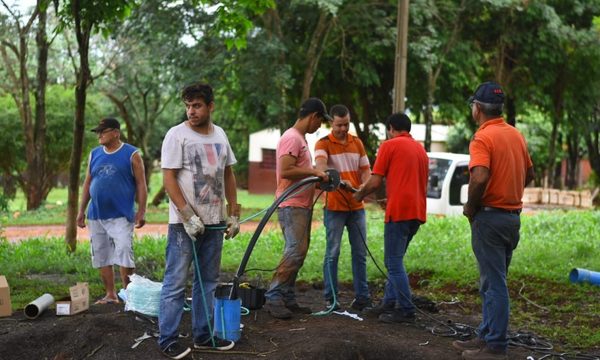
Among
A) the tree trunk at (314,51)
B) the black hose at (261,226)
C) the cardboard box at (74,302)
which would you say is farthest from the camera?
the tree trunk at (314,51)

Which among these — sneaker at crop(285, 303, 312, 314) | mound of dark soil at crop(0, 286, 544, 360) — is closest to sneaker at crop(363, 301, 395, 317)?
mound of dark soil at crop(0, 286, 544, 360)

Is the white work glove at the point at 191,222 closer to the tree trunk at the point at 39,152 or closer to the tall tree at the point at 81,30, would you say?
the tall tree at the point at 81,30

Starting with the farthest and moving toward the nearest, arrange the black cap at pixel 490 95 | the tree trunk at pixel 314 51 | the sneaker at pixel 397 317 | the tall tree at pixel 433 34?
the tree trunk at pixel 314 51 → the tall tree at pixel 433 34 → the sneaker at pixel 397 317 → the black cap at pixel 490 95

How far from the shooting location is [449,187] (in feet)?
68.8

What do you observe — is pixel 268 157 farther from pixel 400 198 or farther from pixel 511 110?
pixel 400 198

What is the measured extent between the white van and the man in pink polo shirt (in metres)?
13.8

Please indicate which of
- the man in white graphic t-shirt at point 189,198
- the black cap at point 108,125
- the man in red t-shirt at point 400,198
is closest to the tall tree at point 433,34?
the man in red t-shirt at point 400,198

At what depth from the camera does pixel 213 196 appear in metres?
6.05

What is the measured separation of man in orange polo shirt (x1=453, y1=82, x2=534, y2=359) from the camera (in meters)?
6.11

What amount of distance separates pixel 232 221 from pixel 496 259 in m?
2.03

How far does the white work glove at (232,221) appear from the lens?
625 cm

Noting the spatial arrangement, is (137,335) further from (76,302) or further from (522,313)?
(522,313)

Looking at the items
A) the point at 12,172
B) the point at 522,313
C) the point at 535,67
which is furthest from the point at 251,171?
the point at 522,313

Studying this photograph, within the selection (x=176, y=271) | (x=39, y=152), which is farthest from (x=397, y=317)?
(x=39, y=152)
